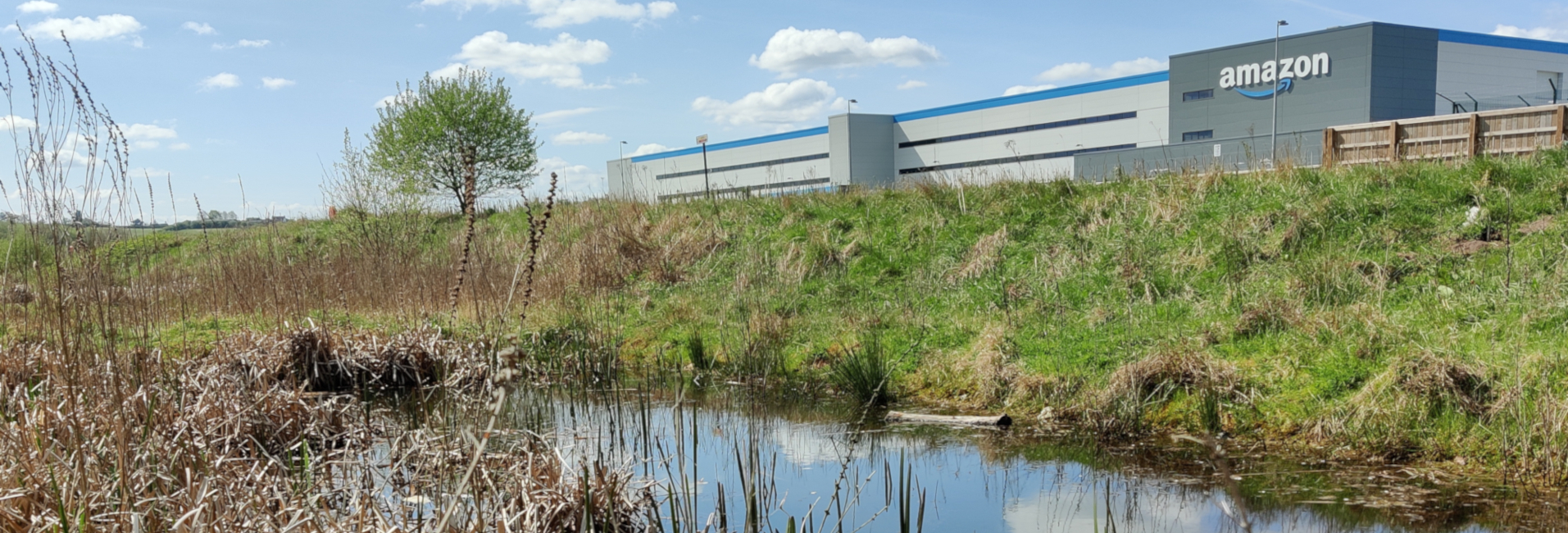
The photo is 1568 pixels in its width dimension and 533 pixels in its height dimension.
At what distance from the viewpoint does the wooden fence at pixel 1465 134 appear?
11.9 metres

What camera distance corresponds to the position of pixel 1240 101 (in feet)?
123

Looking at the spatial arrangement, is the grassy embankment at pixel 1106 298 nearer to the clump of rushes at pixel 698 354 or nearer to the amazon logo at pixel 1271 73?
the clump of rushes at pixel 698 354

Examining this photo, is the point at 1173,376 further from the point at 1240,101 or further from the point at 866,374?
the point at 1240,101

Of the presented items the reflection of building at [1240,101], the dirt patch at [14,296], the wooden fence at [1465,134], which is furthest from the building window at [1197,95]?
the dirt patch at [14,296]

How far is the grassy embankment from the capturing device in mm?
5508

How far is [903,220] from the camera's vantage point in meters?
12.0

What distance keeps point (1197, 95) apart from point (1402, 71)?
23.5 ft

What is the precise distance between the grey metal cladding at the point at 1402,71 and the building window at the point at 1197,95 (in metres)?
5.99

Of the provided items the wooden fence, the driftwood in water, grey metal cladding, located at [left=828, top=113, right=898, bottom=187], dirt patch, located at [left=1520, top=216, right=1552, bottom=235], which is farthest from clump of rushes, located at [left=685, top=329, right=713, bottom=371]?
grey metal cladding, located at [left=828, top=113, right=898, bottom=187]

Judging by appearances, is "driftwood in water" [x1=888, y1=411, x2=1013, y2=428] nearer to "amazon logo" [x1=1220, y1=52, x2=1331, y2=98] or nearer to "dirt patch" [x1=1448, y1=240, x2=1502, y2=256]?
"dirt patch" [x1=1448, y1=240, x2=1502, y2=256]

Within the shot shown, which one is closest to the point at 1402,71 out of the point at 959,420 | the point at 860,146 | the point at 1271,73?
the point at 1271,73

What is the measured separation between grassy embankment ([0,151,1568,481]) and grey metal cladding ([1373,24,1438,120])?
28.7 m

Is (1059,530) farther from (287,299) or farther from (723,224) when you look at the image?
(723,224)

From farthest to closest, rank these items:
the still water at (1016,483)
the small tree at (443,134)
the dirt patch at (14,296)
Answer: the small tree at (443,134), the dirt patch at (14,296), the still water at (1016,483)
